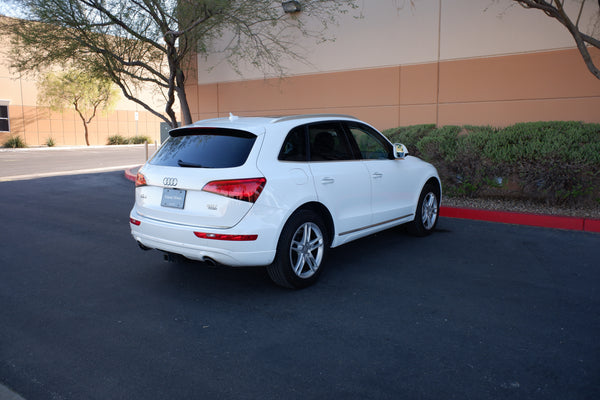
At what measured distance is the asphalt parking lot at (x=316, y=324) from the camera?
322cm

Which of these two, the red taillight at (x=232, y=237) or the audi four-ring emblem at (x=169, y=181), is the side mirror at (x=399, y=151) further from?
the audi four-ring emblem at (x=169, y=181)

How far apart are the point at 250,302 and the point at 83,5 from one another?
11.6 metres

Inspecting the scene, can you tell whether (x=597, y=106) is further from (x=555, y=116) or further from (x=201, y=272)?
(x=201, y=272)

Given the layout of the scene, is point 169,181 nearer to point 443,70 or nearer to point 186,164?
point 186,164

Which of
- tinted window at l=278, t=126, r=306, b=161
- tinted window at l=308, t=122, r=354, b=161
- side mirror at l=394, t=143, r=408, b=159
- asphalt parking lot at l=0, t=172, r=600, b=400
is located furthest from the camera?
side mirror at l=394, t=143, r=408, b=159

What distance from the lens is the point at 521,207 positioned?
8.71m

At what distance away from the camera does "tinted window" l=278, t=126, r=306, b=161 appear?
4969mm

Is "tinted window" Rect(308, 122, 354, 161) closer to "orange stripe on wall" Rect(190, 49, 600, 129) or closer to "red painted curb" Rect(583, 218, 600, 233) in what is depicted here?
"red painted curb" Rect(583, 218, 600, 233)

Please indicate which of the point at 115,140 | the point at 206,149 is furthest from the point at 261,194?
the point at 115,140

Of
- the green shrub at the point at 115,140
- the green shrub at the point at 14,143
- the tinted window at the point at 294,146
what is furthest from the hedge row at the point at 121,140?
the tinted window at the point at 294,146

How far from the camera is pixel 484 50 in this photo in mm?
11047

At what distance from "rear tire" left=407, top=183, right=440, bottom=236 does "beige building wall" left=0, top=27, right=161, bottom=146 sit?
31.3 m

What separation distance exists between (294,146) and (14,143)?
3582 centimetres

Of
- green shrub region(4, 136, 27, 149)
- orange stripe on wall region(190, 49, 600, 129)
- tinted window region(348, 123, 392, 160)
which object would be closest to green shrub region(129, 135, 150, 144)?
green shrub region(4, 136, 27, 149)
